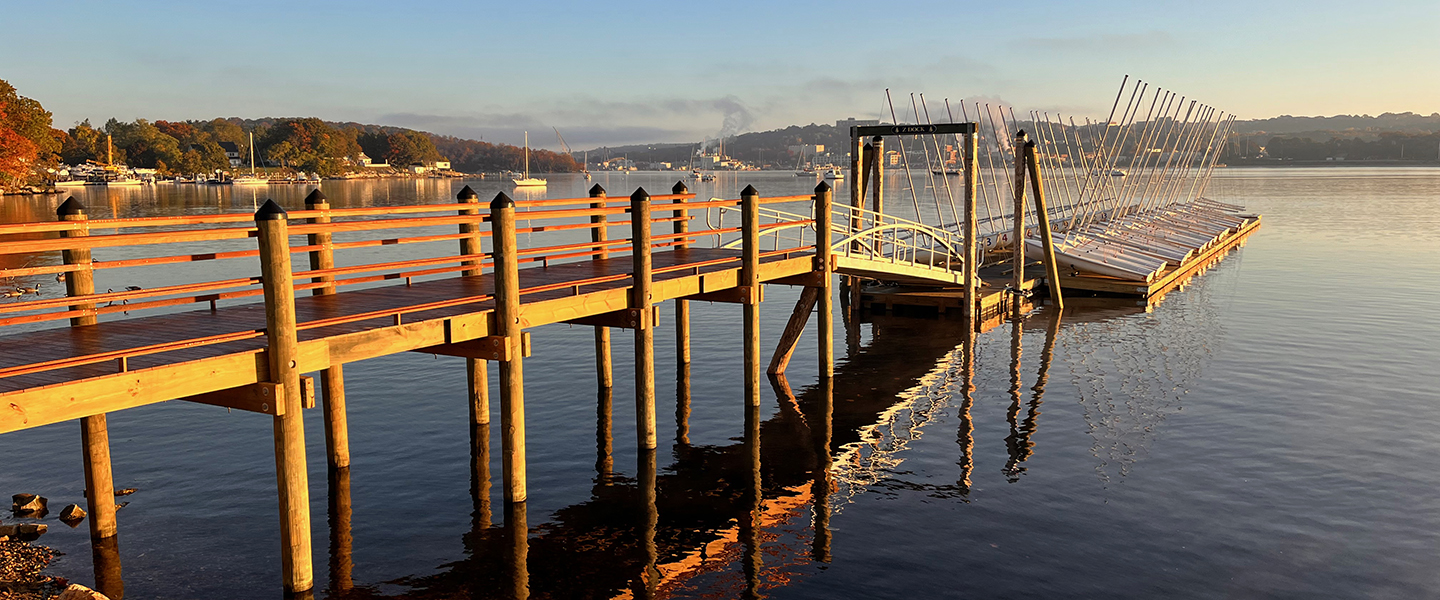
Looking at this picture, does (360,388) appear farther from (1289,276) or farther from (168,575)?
(1289,276)

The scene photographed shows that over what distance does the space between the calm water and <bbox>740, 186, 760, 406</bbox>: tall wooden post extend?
1136 millimetres

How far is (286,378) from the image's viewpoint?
10.3 meters

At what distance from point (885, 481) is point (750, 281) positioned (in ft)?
14.1

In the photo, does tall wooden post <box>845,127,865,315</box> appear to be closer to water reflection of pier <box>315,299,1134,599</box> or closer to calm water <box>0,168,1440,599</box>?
calm water <box>0,168,1440,599</box>

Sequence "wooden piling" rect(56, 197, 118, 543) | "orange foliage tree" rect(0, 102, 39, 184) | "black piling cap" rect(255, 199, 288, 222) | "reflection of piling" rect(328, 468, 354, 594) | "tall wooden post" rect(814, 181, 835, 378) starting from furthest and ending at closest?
"orange foliage tree" rect(0, 102, 39, 184) → "tall wooden post" rect(814, 181, 835, 378) → "reflection of piling" rect(328, 468, 354, 594) → "wooden piling" rect(56, 197, 118, 543) → "black piling cap" rect(255, 199, 288, 222)

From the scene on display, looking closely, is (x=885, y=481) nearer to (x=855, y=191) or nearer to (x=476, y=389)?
(x=476, y=389)

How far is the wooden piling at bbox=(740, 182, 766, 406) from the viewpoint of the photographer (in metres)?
17.9

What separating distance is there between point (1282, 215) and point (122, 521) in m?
95.1

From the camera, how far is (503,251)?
41.9ft

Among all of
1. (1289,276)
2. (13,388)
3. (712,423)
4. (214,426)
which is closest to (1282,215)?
(1289,276)

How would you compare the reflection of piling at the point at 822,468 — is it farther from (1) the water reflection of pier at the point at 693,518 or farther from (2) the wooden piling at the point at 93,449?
(2) the wooden piling at the point at 93,449

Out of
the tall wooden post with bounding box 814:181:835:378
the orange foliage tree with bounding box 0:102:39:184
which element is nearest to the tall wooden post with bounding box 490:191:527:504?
the tall wooden post with bounding box 814:181:835:378

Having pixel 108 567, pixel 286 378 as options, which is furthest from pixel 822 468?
pixel 108 567

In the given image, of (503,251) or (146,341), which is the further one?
(503,251)
